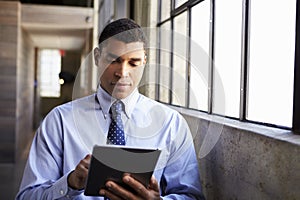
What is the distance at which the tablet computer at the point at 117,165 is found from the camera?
1088 mm

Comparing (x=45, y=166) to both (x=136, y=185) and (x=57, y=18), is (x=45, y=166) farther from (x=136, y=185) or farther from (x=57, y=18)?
(x=57, y=18)

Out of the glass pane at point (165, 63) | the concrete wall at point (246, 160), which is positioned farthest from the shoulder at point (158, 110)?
the glass pane at point (165, 63)

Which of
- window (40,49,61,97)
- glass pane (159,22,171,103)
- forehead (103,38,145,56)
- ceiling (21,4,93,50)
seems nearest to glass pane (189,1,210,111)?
glass pane (159,22,171,103)

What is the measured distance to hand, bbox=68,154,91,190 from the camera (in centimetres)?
121

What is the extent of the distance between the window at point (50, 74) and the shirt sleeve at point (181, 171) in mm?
12926

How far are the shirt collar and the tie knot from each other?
13mm

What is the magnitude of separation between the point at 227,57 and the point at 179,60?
66 cm

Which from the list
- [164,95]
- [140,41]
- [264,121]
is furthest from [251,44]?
[164,95]

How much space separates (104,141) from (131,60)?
316 millimetres

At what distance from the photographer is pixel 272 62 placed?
139cm

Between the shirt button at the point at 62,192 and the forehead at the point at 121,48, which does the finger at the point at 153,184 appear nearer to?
the shirt button at the point at 62,192

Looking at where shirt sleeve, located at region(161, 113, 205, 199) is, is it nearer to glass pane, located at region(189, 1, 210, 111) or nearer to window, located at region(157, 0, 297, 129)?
window, located at region(157, 0, 297, 129)

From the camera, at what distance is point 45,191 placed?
1363 mm

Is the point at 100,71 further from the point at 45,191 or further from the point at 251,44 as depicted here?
the point at 251,44
